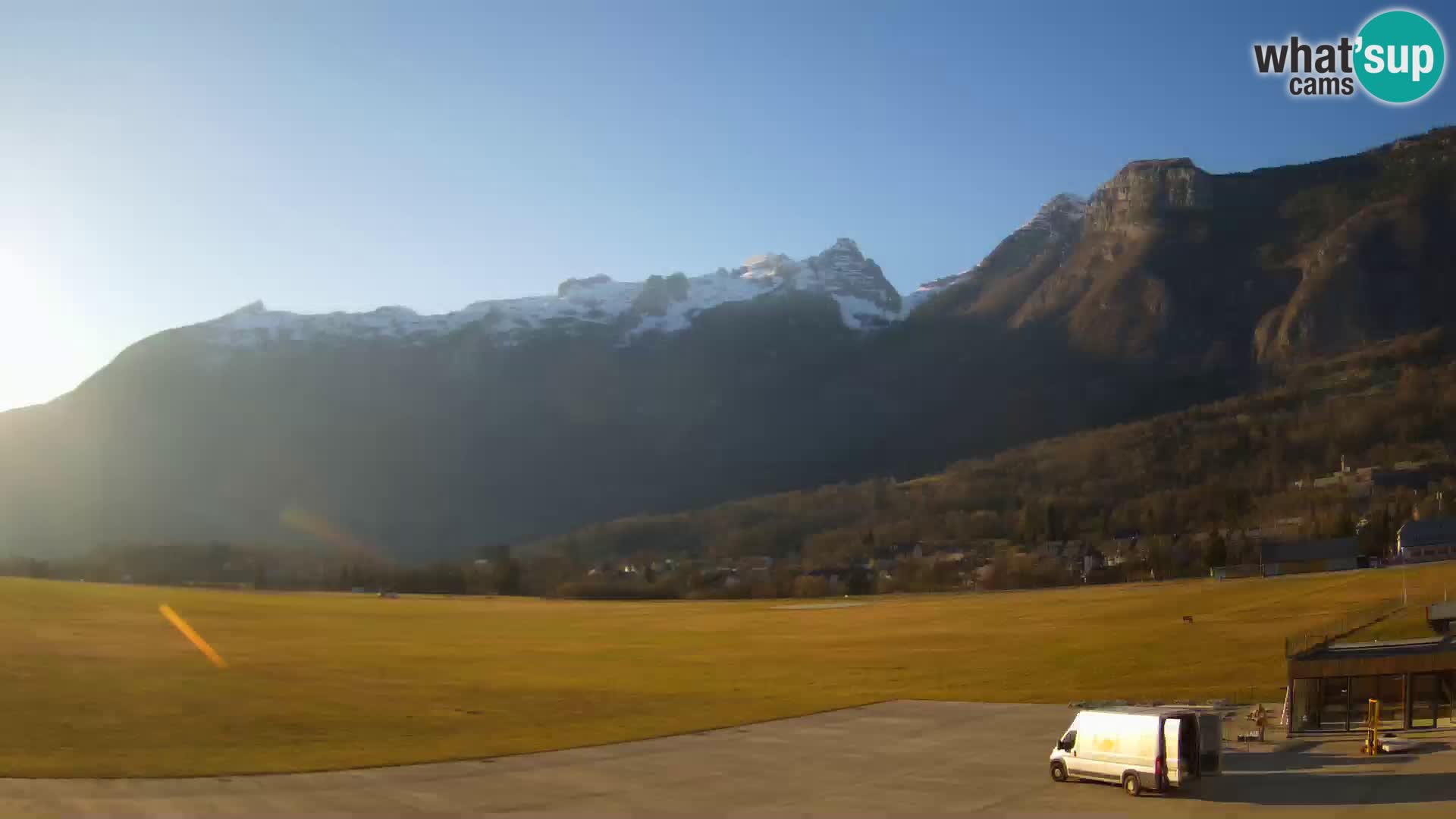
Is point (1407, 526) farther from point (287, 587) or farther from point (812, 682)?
point (287, 587)

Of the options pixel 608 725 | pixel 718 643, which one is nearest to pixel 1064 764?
pixel 608 725

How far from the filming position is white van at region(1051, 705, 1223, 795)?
28.3 meters

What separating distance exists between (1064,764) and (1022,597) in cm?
8322

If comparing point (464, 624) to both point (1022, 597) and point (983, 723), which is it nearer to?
point (1022, 597)

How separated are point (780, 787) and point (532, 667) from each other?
3820 cm

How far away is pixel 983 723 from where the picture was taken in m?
42.5

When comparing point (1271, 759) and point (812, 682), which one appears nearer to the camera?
point (1271, 759)

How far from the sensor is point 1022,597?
11069cm

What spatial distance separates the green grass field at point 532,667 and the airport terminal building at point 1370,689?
27.5 ft

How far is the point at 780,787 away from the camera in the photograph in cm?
3089

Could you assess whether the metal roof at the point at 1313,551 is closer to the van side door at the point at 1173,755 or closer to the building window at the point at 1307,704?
the building window at the point at 1307,704

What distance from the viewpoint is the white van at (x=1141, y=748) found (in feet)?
92.8

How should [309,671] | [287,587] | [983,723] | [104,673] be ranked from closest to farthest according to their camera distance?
1. [983,723]
2. [104,673]
3. [309,671]
4. [287,587]

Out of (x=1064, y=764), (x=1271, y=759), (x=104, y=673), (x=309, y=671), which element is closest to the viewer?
(x=1064, y=764)
